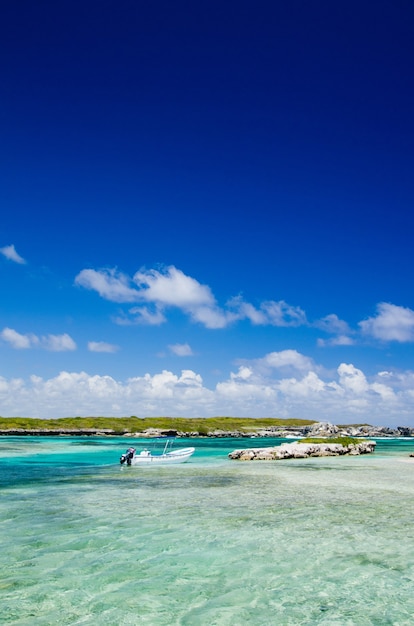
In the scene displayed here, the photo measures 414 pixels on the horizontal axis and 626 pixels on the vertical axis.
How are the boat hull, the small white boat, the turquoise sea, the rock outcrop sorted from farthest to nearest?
1. the rock outcrop
2. the boat hull
3. the small white boat
4. the turquoise sea

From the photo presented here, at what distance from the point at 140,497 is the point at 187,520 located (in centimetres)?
843

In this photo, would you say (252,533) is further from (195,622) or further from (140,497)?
(140,497)

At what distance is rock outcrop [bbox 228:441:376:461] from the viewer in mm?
63219

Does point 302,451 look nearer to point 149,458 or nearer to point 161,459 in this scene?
point 161,459

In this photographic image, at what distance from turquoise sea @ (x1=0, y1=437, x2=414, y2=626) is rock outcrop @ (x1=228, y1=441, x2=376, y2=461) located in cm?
3257

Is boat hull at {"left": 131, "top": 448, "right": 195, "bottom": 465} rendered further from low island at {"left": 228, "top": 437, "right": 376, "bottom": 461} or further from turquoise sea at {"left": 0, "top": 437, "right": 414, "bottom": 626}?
turquoise sea at {"left": 0, "top": 437, "right": 414, "bottom": 626}

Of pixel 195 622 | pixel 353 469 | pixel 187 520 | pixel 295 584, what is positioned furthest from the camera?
pixel 353 469

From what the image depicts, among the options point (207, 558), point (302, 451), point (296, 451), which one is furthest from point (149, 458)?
point (207, 558)

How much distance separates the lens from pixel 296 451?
65.2 meters

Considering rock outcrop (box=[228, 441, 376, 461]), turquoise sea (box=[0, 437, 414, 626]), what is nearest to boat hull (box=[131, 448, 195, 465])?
rock outcrop (box=[228, 441, 376, 461])

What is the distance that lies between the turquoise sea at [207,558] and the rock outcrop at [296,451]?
107 ft

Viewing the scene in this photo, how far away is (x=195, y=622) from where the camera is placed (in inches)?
420

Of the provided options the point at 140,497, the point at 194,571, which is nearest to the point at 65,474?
the point at 140,497

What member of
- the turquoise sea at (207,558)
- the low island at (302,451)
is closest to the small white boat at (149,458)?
the low island at (302,451)
